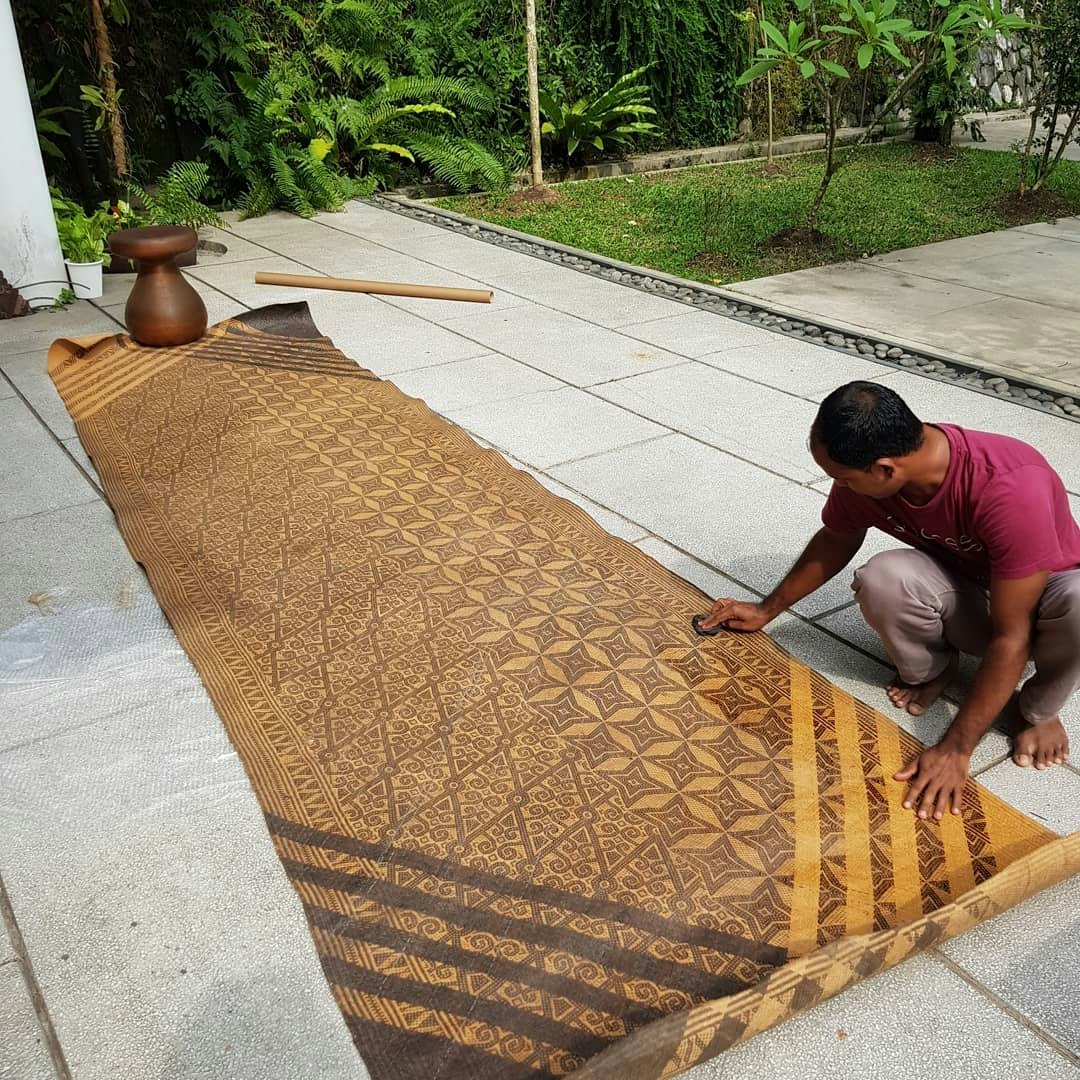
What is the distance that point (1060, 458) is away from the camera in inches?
140

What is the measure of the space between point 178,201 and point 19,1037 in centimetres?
601

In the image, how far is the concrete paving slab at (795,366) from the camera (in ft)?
14.2

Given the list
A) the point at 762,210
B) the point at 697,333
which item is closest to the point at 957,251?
the point at 762,210

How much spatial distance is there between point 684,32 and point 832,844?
9.13m

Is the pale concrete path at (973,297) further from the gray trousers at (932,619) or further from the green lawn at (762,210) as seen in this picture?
the gray trousers at (932,619)

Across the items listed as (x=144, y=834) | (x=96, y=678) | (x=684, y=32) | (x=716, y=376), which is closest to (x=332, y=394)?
(x=716, y=376)

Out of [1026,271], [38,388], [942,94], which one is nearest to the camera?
[38,388]

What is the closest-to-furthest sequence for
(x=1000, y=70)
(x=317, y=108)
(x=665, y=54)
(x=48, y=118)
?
(x=48, y=118) → (x=317, y=108) → (x=665, y=54) → (x=1000, y=70)

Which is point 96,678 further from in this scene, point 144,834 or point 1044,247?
point 1044,247

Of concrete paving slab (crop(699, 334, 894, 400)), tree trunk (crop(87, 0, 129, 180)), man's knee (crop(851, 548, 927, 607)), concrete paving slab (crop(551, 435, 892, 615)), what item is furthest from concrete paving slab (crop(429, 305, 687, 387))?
tree trunk (crop(87, 0, 129, 180))

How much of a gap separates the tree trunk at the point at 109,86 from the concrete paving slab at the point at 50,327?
5.66 ft

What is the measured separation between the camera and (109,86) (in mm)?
6516

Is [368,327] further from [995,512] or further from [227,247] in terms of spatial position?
[995,512]

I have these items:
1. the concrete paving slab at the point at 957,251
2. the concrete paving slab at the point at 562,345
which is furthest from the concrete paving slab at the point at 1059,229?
the concrete paving slab at the point at 562,345
